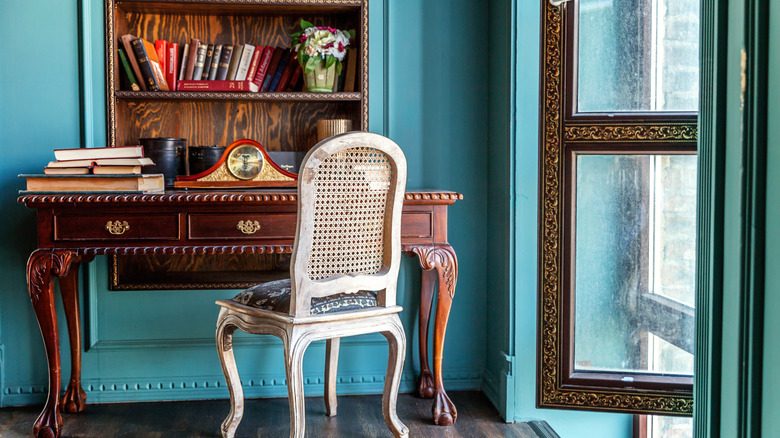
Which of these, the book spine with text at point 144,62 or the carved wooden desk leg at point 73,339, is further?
the book spine with text at point 144,62

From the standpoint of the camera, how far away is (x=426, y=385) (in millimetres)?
2797

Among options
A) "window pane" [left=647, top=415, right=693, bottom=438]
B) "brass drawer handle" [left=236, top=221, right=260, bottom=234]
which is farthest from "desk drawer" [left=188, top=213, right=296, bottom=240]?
"window pane" [left=647, top=415, right=693, bottom=438]

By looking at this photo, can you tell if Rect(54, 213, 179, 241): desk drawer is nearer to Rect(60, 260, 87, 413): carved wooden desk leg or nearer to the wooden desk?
the wooden desk

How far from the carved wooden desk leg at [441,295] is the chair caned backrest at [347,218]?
318mm

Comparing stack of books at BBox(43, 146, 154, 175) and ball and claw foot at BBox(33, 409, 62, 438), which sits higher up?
stack of books at BBox(43, 146, 154, 175)

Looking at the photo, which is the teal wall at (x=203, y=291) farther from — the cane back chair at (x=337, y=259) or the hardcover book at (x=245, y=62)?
the cane back chair at (x=337, y=259)

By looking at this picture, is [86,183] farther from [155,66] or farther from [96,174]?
[155,66]

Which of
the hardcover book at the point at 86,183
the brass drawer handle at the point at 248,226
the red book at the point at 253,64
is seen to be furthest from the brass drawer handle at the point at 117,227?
the red book at the point at 253,64

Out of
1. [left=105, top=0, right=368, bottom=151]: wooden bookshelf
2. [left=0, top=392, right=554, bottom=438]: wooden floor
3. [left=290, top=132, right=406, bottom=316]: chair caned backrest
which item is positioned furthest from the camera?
[left=105, top=0, right=368, bottom=151]: wooden bookshelf

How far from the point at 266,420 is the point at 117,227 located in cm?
89

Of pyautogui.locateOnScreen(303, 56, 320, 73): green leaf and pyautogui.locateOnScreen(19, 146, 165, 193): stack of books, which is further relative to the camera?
pyautogui.locateOnScreen(303, 56, 320, 73): green leaf

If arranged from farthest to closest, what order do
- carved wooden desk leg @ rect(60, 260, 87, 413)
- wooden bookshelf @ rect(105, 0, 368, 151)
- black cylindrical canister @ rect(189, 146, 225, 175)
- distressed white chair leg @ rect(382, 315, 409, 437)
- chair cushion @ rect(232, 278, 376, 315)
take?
wooden bookshelf @ rect(105, 0, 368, 151), black cylindrical canister @ rect(189, 146, 225, 175), carved wooden desk leg @ rect(60, 260, 87, 413), distressed white chair leg @ rect(382, 315, 409, 437), chair cushion @ rect(232, 278, 376, 315)

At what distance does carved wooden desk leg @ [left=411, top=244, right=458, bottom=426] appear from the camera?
242cm

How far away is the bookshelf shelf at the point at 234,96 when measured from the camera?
105 inches
